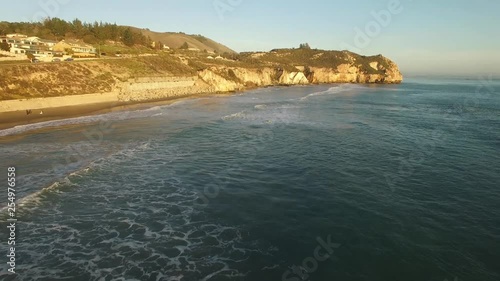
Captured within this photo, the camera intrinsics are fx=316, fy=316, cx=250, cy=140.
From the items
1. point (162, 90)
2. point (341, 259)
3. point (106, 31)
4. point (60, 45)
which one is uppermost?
point (106, 31)

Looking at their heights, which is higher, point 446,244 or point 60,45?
point 60,45

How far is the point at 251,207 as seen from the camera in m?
20.0

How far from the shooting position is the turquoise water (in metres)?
14.3

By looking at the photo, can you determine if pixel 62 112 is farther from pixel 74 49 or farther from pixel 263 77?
pixel 263 77

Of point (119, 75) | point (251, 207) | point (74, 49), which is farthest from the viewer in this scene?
point (74, 49)

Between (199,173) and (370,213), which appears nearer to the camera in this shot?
(370,213)

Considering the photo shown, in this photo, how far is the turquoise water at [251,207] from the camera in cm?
1429

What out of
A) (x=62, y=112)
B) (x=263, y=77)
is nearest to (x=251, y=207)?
(x=62, y=112)

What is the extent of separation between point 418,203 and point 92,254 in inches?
764

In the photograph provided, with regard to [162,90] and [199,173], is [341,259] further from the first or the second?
[162,90]

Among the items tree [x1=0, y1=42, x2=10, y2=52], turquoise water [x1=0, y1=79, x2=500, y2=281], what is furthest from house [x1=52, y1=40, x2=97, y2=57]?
turquoise water [x1=0, y1=79, x2=500, y2=281]

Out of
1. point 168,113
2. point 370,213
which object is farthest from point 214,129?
point 370,213

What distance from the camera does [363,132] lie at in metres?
44.5

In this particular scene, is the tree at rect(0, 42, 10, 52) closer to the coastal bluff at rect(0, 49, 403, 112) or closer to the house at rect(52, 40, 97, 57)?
the house at rect(52, 40, 97, 57)
